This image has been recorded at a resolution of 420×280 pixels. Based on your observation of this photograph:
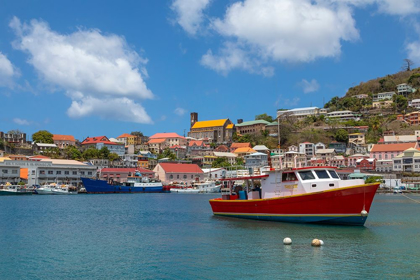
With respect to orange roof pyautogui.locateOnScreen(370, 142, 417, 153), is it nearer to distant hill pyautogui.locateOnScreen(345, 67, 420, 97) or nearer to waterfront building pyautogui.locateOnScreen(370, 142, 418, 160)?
waterfront building pyautogui.locateOnScreen(370, 142, 418, 160)

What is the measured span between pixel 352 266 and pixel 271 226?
10880 mm

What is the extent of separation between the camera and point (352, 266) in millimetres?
17188

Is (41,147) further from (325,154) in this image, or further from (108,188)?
(325,154)

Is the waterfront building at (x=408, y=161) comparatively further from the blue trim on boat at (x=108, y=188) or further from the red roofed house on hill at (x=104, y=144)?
the red roofed house on hill at (x=104, y=144)

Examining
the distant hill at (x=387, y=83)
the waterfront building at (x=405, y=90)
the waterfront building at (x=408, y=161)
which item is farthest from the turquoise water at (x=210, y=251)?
the distant hill at (x=387, y=83)

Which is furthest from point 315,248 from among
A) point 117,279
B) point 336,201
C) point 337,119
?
point 337,119

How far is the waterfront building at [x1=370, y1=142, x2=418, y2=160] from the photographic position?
4441 inches

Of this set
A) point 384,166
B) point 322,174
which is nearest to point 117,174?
point 384,166

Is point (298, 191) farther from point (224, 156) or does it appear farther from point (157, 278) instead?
point (224, 156)

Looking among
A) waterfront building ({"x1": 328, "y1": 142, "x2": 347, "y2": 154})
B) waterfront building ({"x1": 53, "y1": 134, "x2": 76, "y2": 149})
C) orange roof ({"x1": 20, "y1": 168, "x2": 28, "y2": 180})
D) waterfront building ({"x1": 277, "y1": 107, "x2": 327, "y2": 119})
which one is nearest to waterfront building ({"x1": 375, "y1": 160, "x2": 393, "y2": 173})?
waterfront building ({"x1": 328, "y1": 142, "x2": 347, "y2": 154})

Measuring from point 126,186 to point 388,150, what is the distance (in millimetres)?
68240

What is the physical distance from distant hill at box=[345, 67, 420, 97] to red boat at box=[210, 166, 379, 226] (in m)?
155

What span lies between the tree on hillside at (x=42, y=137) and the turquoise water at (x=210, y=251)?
113m

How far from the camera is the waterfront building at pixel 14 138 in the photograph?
134 metres
